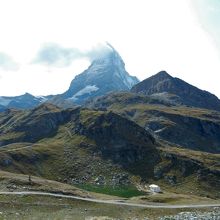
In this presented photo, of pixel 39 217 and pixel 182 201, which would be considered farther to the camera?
pixel 182 201

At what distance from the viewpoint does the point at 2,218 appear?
9231cm

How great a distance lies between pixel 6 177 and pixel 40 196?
24558 mm

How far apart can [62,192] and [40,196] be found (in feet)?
43.6

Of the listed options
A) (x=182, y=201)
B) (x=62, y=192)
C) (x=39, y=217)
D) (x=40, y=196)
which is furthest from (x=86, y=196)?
(x=39, y=217)

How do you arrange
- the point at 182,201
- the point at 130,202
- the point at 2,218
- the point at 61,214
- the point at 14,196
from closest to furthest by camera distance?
1. the point at 2,218
2. the point at 61,214
3. the point at 14,196
4. the point at 130,202
5. the point at 182,201

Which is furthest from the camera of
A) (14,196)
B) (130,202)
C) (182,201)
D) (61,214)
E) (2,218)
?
(182,201)

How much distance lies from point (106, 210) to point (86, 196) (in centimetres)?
1982

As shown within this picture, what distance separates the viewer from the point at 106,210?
111 metres

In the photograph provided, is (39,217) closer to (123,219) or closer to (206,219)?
(123,219)

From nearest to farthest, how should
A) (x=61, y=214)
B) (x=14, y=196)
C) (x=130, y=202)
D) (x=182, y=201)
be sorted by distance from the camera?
(x=61, y=214) < (x=14, y=196) < (x=130, y=202) < (x=182, y=201)

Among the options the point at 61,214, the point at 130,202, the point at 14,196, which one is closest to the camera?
the point at 61,214

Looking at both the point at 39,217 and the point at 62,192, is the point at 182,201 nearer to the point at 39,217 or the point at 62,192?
the point at 62,192

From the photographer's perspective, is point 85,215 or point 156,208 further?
point 156,208

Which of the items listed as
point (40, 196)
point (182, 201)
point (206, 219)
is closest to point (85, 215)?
point (40, 196)
